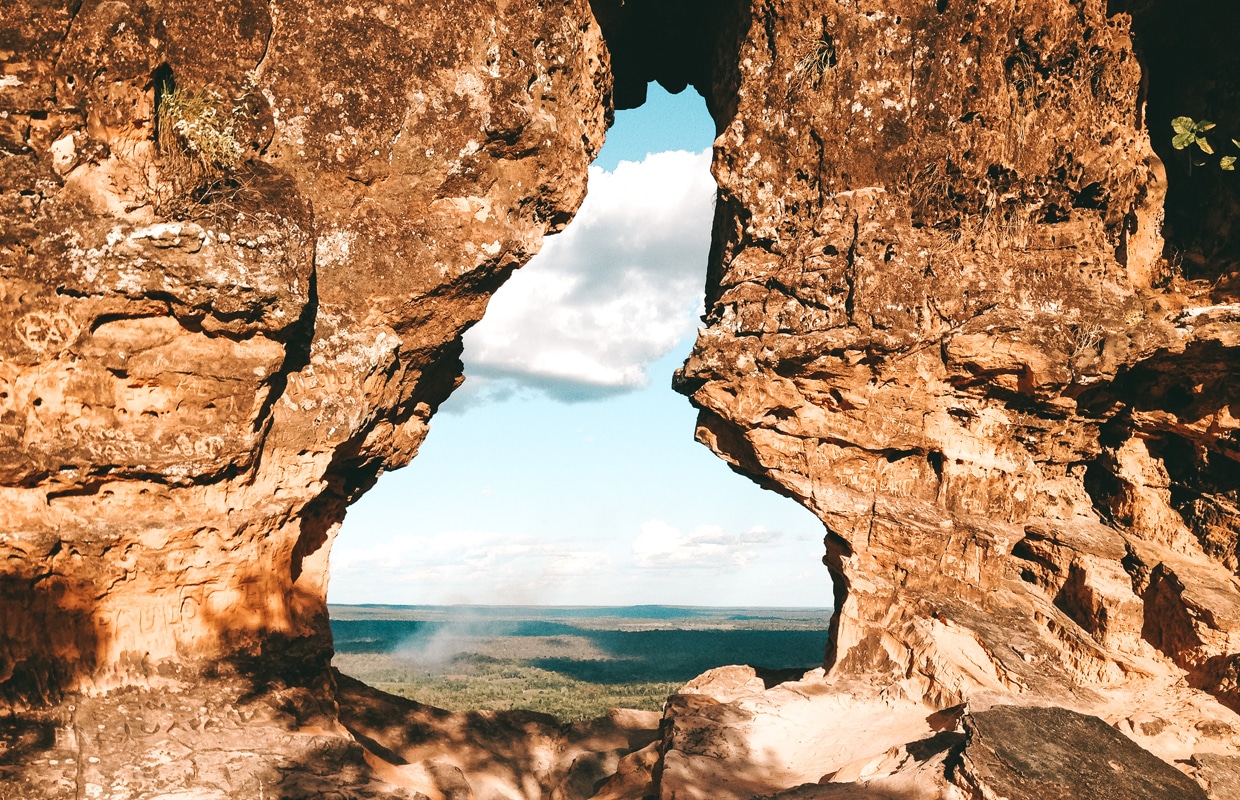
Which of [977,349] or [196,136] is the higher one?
[196,136]

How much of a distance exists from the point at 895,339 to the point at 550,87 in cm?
450

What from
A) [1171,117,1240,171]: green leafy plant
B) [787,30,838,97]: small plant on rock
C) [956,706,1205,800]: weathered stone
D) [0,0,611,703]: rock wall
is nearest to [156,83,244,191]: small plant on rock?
[0,0,611,703]: rock wall

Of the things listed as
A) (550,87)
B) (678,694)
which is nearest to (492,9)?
(550,87)

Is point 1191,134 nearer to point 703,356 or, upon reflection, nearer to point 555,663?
point 703,356

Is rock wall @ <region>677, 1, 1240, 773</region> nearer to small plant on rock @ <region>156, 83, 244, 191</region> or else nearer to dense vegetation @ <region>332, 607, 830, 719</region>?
small plant on rock @ <region>156, 83, 244, 191</region>

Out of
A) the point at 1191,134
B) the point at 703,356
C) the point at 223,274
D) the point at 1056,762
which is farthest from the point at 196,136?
the point at 1191,134

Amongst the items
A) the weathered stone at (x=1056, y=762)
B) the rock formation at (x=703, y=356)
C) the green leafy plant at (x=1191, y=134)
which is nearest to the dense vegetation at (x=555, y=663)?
the rock formation at (x=703, y=356)

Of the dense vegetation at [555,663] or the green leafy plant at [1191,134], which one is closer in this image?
the green leafy plant at [1191,134]

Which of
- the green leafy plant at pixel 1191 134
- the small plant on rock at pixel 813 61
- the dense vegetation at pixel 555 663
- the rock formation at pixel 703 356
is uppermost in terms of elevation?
the small plant on rock at pixel 813 61

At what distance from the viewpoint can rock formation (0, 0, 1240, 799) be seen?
6812 millimetres

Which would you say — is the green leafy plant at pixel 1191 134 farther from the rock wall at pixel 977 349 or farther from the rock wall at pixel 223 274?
the rock wall at pixel 223 274

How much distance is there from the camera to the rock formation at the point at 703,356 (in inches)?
268

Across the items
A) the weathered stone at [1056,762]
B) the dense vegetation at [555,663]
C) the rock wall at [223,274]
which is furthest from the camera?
the dense vegetation at [555,663]

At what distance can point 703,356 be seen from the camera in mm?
9414
